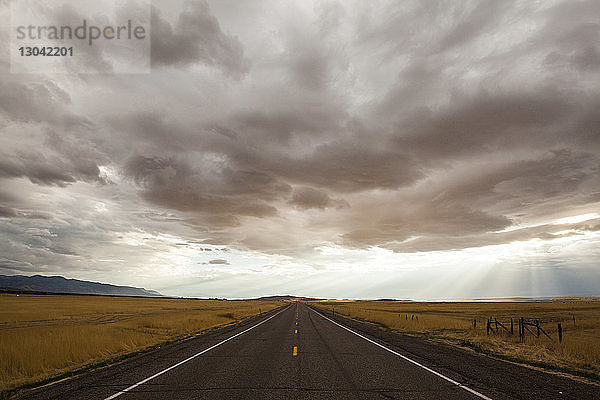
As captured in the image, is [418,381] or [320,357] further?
[320,357]

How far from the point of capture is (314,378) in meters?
9.34

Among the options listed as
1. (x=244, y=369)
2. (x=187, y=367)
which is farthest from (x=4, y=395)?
(x=244, y=369)

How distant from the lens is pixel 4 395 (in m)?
8.31

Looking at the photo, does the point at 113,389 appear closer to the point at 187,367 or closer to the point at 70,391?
the point at 70,391

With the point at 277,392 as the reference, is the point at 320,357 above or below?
below

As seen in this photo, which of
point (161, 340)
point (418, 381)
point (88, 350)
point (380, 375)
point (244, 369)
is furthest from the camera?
point (161, 340)

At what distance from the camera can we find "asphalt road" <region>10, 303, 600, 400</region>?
7.80m

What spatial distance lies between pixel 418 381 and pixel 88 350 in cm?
1223

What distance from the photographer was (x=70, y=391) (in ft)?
27.0

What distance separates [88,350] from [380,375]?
36.9ft

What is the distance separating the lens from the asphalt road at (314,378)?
7801 mm

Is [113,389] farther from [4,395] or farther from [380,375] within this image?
[380,375]

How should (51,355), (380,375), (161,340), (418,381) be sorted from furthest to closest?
(161,340), (51,355), (380,375), (418,381)

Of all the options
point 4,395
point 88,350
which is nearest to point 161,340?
point 88,350
